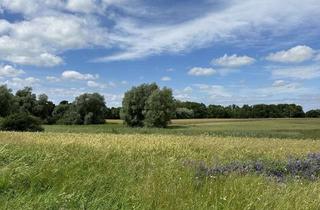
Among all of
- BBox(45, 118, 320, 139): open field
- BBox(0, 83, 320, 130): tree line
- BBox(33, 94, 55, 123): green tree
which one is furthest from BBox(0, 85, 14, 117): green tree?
BBox(33, 94, 55, 123): green tree

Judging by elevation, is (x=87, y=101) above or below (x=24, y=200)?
above

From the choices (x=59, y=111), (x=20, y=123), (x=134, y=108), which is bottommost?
(x=20, y=123)

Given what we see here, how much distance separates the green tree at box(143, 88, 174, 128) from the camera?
101812mm

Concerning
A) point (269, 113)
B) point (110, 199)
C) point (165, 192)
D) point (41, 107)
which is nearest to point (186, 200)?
point (165, 192)

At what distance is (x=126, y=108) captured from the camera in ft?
A: 350

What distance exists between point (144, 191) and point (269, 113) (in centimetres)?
12431

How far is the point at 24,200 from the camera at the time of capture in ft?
20.3

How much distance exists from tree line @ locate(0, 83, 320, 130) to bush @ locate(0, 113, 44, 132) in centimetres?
2869

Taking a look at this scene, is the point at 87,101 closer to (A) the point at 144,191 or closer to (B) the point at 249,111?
(B) the point at 249,111

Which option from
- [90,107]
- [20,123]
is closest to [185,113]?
[90,107]

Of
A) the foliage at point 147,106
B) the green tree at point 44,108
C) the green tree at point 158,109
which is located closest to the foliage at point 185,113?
the foliage at point 147,106

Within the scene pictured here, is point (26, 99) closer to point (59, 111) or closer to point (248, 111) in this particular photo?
point (59, 111)

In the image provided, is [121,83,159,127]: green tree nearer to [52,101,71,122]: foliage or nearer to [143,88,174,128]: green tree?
[143,88,174,128]: green tree

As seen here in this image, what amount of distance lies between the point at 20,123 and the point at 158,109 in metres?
41.3
